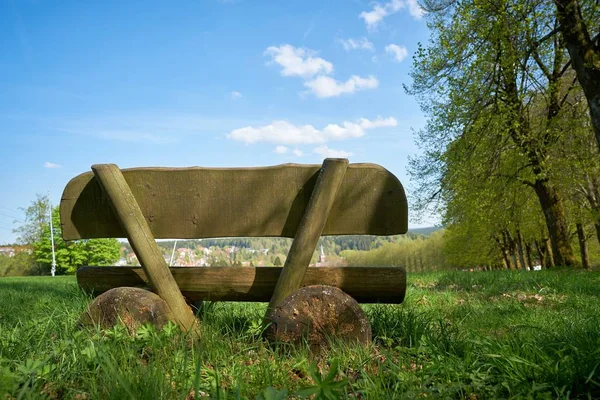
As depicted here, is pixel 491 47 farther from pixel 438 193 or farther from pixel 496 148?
pixel 438 193

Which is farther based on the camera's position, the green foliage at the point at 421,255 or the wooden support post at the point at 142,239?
the green foliage at the point at 421,255

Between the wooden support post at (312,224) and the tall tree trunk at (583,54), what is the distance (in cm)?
934

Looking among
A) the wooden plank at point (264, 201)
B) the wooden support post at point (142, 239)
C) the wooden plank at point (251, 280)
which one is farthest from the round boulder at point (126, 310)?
the wooden plank at point (264, 201)

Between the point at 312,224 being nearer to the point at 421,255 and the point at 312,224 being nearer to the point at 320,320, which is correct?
the point at 320,320

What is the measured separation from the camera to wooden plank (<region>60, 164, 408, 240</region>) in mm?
3619

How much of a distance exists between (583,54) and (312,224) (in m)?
10.7

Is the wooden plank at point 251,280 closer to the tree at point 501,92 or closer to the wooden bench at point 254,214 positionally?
the wooden bench at point 254,214

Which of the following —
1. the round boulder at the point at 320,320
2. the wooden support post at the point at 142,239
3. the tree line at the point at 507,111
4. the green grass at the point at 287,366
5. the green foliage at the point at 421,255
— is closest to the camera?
the green grass at the point at 287,366

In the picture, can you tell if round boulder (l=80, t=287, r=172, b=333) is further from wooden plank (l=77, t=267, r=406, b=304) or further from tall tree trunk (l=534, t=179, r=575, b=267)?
tall tree trunk (l=534, t=179, r=575, b=267)

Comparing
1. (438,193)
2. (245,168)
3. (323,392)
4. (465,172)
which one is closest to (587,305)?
(245,168)

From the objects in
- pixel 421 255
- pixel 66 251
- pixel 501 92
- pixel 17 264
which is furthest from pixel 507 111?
pixel 421 255

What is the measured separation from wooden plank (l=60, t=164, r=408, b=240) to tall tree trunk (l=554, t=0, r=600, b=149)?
907cm

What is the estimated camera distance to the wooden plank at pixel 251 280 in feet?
12.2

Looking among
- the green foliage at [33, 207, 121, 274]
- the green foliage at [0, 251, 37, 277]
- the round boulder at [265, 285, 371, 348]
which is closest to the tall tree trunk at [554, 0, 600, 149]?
the round boulder at [265, 285, 371, 348]
